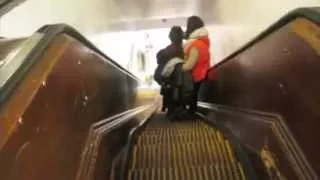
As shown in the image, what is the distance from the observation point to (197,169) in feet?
10.2

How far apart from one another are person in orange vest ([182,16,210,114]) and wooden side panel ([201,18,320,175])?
9.57 ft

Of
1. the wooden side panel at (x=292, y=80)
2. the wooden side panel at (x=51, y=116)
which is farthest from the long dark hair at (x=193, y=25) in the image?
the wooden side panel at (x=51, y=116)

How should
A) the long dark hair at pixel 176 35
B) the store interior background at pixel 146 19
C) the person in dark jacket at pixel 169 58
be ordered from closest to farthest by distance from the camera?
the store interior background at pixel 146 19 < the person in dark jacket at pixel 169 58 < the long dark hair at pixel 176 35

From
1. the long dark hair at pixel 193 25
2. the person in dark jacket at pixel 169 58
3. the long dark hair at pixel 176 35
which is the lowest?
the person in dark jacket at pixel 169 58

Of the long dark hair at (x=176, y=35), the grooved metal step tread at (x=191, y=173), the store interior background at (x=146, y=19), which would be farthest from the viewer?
the long dark hair at (x=176, y=35)

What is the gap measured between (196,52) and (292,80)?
435 cm

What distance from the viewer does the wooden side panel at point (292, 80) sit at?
2.09 metres

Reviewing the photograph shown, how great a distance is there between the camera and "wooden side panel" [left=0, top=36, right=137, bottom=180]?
1.58 metres

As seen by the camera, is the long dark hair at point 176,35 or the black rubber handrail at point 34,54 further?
the long dark hair at point 176,35

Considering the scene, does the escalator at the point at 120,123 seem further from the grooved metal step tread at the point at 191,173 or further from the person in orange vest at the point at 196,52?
the person in orange vest at the point at 196,52

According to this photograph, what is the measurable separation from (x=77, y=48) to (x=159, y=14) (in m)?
12.4

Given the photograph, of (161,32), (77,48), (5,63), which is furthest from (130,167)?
(161,32)

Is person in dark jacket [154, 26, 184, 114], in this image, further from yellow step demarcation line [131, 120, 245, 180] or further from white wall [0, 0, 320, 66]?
yellow step demarcation line [131, 120, 245, 180]

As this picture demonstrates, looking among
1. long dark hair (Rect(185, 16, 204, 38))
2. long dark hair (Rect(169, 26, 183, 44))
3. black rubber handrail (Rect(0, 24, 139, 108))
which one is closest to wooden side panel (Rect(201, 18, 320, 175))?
black rubber handrail (Rect(0, 24, 139, 108))
